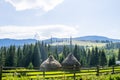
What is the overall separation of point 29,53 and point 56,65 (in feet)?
152

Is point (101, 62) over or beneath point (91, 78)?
beneath

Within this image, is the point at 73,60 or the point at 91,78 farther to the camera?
the point at 73,60

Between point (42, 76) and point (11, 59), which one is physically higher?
point (42, 76)

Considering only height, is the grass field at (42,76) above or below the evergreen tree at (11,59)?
above

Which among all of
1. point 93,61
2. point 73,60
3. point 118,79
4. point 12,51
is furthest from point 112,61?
point 118,79

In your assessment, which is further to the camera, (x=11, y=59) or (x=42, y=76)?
(x=11, y=59)

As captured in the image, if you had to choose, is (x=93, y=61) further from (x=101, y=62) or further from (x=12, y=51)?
(x=12, y=51)

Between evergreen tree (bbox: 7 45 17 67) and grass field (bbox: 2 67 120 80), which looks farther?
evergreen tree (bbox: 7 45 17 67)

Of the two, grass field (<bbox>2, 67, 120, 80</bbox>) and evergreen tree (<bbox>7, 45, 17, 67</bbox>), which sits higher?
grass field (<bbox>2, 67, 120, 80</bbox>)

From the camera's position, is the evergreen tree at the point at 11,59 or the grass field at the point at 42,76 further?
the evergreen tree at the point at 11,59

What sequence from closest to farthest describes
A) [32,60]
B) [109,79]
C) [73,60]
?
[109,79], [73,60], [32,60]

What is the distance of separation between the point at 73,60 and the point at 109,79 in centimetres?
4088

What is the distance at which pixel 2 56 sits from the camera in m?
94.6

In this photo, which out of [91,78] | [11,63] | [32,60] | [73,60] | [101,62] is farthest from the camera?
[101,62]
